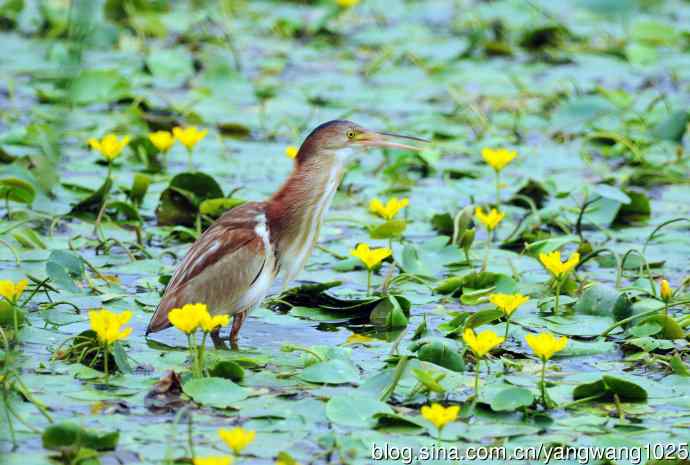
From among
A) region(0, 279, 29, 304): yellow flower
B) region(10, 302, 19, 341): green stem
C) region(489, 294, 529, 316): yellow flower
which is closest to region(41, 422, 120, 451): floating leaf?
region(10, 302, 19, 341): green stem

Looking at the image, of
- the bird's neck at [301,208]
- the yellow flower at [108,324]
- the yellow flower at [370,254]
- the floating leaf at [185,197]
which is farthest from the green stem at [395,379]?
the floating leaf at [185,197]

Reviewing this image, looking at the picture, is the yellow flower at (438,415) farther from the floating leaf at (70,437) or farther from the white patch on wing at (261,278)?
the white patch on wing at (261,278)

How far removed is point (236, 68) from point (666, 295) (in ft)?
16.7

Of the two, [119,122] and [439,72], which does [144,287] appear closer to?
[119,122]

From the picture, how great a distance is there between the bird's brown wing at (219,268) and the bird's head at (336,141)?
41 cm

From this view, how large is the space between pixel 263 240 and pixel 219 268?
0.68 feet

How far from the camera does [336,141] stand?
4.55 meters

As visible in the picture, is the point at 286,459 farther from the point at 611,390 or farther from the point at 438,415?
the point at 611,390

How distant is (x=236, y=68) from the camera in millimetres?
8508

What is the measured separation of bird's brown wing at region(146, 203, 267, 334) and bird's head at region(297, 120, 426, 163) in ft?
1.33

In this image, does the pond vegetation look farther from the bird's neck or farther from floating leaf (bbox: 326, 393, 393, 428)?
the bird's neck

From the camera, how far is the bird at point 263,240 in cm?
418

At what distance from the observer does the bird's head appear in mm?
4531

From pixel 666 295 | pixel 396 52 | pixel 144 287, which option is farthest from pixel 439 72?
pixel 666 295
